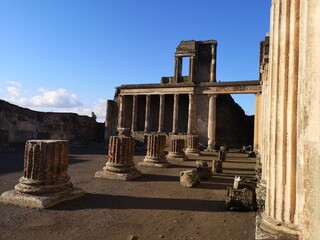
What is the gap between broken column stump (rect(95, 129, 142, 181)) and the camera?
336 inches

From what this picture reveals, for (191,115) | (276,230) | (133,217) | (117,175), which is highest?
(191,115)

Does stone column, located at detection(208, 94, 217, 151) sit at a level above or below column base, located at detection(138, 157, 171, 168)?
above

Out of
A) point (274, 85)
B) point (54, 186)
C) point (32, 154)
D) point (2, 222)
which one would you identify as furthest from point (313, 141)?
point (32, 154)

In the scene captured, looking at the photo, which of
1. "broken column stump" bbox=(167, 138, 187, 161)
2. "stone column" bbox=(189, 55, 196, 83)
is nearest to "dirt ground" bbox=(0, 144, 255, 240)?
"broken column stump" bbox=(167, 138, 187, 161)

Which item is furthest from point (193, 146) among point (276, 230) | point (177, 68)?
point (276, 230)

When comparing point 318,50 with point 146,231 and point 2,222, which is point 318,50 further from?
point 2,222

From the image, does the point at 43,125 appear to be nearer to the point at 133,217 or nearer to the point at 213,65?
the point at 213,65

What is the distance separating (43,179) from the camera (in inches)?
228

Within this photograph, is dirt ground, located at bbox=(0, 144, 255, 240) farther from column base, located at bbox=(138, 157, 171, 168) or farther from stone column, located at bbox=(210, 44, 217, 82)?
stone column, located at bbox=(210, 44, 217, 82)

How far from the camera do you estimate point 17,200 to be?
17.7 feet

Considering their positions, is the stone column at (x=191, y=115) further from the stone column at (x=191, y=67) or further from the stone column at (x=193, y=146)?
the stone column at (x=193, y=146)

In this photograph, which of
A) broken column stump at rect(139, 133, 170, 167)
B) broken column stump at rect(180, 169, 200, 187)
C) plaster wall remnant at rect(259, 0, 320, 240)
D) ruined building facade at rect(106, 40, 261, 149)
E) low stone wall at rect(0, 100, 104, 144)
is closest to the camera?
plaster wall remnant at rect(259, 0, 320, 240)

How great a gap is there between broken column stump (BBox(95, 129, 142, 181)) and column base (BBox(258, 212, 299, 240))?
18.1 ft

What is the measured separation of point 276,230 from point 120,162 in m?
6.15
